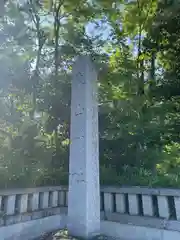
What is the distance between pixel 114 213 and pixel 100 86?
2.11 meters

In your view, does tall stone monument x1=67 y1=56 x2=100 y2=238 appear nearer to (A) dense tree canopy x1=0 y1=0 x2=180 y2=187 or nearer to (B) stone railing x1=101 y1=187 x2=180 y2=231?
(B) stone railing x1=101 y1=187 x2=180 y2=231

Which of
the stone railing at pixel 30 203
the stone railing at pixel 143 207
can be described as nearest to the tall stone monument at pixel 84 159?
the stone railing at pixel 143 207

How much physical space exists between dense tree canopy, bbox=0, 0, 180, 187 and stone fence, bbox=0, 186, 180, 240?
18 cm

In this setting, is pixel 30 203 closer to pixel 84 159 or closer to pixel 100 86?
pixel 84 159

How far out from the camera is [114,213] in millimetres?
2508

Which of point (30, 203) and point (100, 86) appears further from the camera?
point (100, 86)

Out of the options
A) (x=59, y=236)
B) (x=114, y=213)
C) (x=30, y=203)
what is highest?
(x=30, y=203)

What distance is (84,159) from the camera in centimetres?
248

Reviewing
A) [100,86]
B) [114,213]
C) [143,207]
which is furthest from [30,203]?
[100,86]

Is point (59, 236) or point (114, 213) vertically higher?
point (114, 213)

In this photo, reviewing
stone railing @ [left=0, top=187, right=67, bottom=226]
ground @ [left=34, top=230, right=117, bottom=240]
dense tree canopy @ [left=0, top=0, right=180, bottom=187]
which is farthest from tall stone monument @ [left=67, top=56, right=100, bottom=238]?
dense tree canopy @ [left=0, top=0, right=180, bottom=187]

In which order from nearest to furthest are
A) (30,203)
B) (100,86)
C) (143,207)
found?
(143,207)
(30,203)
(100,86)

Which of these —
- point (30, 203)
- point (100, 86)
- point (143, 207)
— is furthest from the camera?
point (100, 86)

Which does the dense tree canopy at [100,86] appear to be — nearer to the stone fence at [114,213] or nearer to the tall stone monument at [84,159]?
the stone fence at [114,213]
